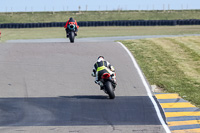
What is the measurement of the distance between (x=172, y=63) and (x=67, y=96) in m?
7.21

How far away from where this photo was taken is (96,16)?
78.4 metres

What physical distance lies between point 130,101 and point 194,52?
9.97 meters

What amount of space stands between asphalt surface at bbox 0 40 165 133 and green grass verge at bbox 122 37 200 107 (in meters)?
0.93

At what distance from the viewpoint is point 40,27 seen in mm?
57969

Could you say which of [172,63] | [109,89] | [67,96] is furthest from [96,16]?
[109,89]

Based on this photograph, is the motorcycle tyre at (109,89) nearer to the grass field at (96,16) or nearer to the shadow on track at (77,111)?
the shadow on track at (77,111)

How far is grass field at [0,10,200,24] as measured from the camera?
7525cm

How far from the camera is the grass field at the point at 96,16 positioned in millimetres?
75250

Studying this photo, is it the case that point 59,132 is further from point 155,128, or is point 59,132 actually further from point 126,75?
point 126,75

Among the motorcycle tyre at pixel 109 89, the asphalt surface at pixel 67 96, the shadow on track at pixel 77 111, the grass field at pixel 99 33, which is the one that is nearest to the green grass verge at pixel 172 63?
the asphalt surface at pixel 67 96

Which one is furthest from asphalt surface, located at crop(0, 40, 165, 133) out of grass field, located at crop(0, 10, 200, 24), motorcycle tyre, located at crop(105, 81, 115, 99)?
grass field, located at crop(0, 10, 200, 24)

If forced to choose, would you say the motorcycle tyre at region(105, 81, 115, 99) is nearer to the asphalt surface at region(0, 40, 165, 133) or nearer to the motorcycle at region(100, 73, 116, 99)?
the motorcycle at region(100, 73, 116, 99)

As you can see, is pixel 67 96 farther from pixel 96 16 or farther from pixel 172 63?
pixel 96 16

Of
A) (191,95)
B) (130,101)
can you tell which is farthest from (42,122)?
(191,95)
